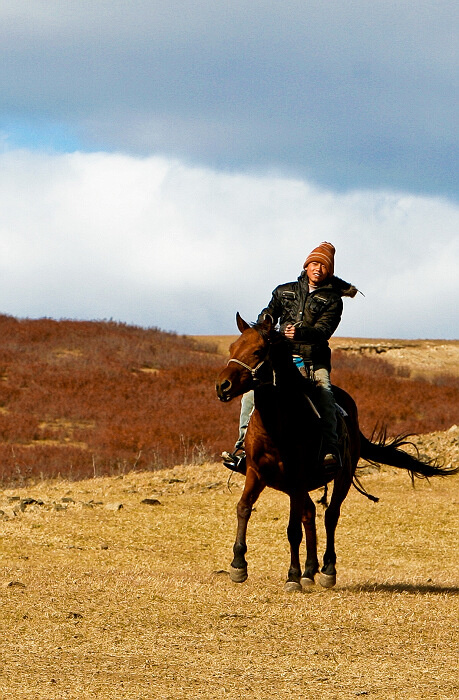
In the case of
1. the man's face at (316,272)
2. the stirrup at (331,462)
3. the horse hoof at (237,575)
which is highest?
the man's face at (316,272)

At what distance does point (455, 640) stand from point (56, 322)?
41.1m

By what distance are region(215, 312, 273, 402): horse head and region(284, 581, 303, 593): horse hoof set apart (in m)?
2.64

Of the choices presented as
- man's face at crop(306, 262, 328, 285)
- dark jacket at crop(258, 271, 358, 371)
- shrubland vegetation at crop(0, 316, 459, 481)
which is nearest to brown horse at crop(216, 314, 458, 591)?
dark jacket at crop(258, 271, 358, 371)

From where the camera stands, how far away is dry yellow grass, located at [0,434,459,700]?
22.2ft

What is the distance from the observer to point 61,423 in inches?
1262

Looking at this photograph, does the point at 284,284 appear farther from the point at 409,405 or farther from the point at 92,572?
the point at 409,405

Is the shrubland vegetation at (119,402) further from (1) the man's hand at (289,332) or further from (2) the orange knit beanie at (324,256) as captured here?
(1) the man's hand at (289,332)

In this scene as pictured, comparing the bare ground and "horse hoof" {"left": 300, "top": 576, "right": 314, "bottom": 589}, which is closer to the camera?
"horse hoof" {"left": 300, "top": 576, "right": 314, "bottom": 589}

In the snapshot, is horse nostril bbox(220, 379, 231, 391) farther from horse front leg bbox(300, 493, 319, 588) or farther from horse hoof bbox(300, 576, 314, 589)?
horse hoof bbox(300, 576, 314, 589)

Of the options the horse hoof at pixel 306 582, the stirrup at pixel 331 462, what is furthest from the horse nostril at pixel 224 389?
the horse hoof at pixel 306 582

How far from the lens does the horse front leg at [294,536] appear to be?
10.0 meters

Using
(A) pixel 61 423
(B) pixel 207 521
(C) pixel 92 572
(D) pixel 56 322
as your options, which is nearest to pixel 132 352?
(D) pixel 56 322

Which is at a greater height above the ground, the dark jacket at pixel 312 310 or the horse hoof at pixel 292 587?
the dark jacket at pixel 312 310

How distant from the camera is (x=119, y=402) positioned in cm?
3344
